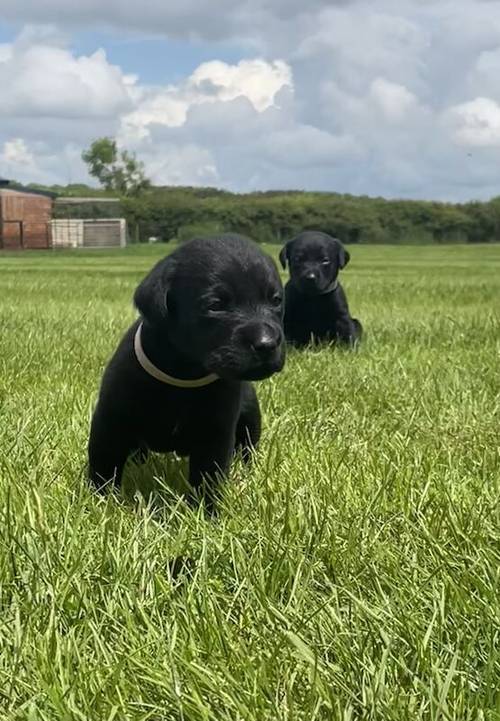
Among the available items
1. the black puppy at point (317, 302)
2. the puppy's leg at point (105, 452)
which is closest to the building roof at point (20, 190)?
the black puppy at point (317, 302)

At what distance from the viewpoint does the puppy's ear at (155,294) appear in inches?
99.6

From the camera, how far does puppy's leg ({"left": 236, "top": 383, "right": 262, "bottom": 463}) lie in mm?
3109

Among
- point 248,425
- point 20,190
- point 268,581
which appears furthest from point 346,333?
point 20,190

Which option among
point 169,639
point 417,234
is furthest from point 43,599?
point 417,234

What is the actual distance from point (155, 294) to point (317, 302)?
4.20m

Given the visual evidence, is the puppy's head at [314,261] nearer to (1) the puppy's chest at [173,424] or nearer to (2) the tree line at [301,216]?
(1) the puppy's chest at [173,424]

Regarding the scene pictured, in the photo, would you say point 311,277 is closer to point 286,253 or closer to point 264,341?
point 286,253

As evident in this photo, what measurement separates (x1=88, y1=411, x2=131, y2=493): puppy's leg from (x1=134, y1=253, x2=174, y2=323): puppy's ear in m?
0.36

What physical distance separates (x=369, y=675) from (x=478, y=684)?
0.19m

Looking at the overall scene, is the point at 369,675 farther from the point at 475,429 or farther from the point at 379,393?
the point at 379,393

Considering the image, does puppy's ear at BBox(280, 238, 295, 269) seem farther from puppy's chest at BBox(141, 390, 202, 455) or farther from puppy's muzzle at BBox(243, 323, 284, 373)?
puppy's muzzle at BBox(243, 323, 284, 373)

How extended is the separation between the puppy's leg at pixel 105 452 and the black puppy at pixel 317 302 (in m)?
3.90

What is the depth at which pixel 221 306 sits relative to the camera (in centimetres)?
247

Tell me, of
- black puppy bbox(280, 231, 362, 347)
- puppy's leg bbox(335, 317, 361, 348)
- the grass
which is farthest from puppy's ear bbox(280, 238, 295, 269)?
the grass
